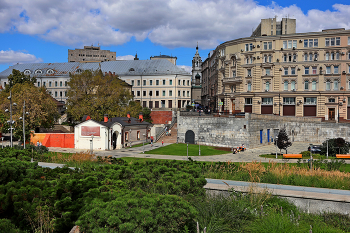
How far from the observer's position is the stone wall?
45.3m

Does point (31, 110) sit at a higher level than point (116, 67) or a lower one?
lower

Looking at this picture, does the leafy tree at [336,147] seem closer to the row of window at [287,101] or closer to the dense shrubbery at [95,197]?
the row of window at [287,101]

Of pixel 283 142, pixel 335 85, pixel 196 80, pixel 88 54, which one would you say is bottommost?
pixel 283 142

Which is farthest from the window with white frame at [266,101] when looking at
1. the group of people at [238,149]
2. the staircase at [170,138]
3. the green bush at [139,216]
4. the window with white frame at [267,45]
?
the green bush at [139,216]

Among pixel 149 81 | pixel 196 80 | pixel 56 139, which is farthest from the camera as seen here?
pixel 196 80

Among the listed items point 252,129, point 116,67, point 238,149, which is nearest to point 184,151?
point 238,149

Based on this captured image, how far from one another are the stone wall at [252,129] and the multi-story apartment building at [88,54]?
120 metres

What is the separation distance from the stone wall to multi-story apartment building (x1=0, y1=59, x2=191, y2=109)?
42853 mm

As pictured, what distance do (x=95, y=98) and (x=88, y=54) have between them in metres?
110

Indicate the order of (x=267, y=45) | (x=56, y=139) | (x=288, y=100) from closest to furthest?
1. (x=56, y=139)
2. (x=288, y=100)
3. (x=267, y=45)

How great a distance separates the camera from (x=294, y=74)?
59.4m

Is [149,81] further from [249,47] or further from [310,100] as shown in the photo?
[310,100]

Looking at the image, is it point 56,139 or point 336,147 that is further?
point 56,139

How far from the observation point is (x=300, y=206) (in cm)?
1046
